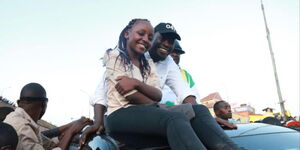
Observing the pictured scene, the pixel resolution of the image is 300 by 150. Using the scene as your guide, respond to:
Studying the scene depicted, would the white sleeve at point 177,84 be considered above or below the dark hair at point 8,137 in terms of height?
above

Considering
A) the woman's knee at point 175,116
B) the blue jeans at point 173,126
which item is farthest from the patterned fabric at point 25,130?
the woman's knee at point 175,116

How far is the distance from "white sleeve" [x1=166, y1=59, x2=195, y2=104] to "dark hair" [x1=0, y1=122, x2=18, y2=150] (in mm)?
1218

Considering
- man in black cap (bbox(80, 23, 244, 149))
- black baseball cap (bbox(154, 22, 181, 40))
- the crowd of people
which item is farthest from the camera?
black baseball cap (bbox(154, 22, 181, 40))

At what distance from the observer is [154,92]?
6.46 ft

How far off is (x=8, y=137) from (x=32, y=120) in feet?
1.52

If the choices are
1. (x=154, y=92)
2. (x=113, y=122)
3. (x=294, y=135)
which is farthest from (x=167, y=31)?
(x=294, y=135)

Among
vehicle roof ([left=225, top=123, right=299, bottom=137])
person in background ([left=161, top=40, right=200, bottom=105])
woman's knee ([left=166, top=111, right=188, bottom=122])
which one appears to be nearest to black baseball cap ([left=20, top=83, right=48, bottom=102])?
person in background ([left=161, top=40, right=200, bottom=105])

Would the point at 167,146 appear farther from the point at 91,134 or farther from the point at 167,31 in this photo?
the point at 167,31

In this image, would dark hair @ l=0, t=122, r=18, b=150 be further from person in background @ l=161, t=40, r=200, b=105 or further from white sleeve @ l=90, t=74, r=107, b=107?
person in background @ l=161, t=40, r=200, b=105

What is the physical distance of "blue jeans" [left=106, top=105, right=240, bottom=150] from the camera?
157 cm

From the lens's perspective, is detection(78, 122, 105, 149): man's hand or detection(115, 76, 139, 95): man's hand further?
detection(78, 122, 105, 149): man's hand

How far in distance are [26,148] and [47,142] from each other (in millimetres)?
562

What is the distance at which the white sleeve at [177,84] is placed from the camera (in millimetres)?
2547

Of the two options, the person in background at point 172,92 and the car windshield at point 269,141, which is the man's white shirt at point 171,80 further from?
the car windshield at point 269,141
